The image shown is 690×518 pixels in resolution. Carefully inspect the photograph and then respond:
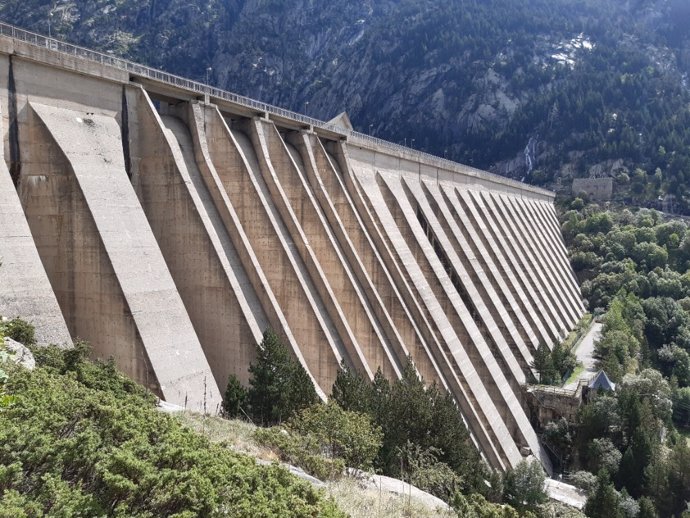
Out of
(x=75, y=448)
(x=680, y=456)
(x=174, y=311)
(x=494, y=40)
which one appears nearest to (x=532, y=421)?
(x=680, y=456)

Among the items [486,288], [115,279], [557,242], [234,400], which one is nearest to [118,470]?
[234,400]

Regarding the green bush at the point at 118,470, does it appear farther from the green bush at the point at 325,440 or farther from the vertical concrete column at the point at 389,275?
the vertical concrete column at the point at 389,275

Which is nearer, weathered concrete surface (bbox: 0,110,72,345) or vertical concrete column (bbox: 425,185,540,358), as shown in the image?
weathered concrete surface (bbox: 0,110,72,345)

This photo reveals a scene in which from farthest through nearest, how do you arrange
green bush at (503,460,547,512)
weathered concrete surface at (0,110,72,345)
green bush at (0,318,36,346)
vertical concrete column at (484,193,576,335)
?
1. vertical concrete column at (484,193,576,335)
2. green bush at (503,460,547,512)
3. weathered concrete surface at (0,110,72,345)
4. green bush at (0,318,36,346)

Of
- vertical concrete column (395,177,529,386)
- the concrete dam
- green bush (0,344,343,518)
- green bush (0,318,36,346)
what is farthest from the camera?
vertical concrete column (395,177,529,386)

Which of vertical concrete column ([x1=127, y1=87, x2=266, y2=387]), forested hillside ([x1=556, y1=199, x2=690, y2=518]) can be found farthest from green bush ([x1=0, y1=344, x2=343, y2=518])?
forested hillside ([x1=556, y1=199, x2=690, y2=518])

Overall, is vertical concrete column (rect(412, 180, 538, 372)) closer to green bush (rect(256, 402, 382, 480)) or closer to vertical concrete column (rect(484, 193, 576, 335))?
vertical concrete column (rect(484, 193, 576, 335))
